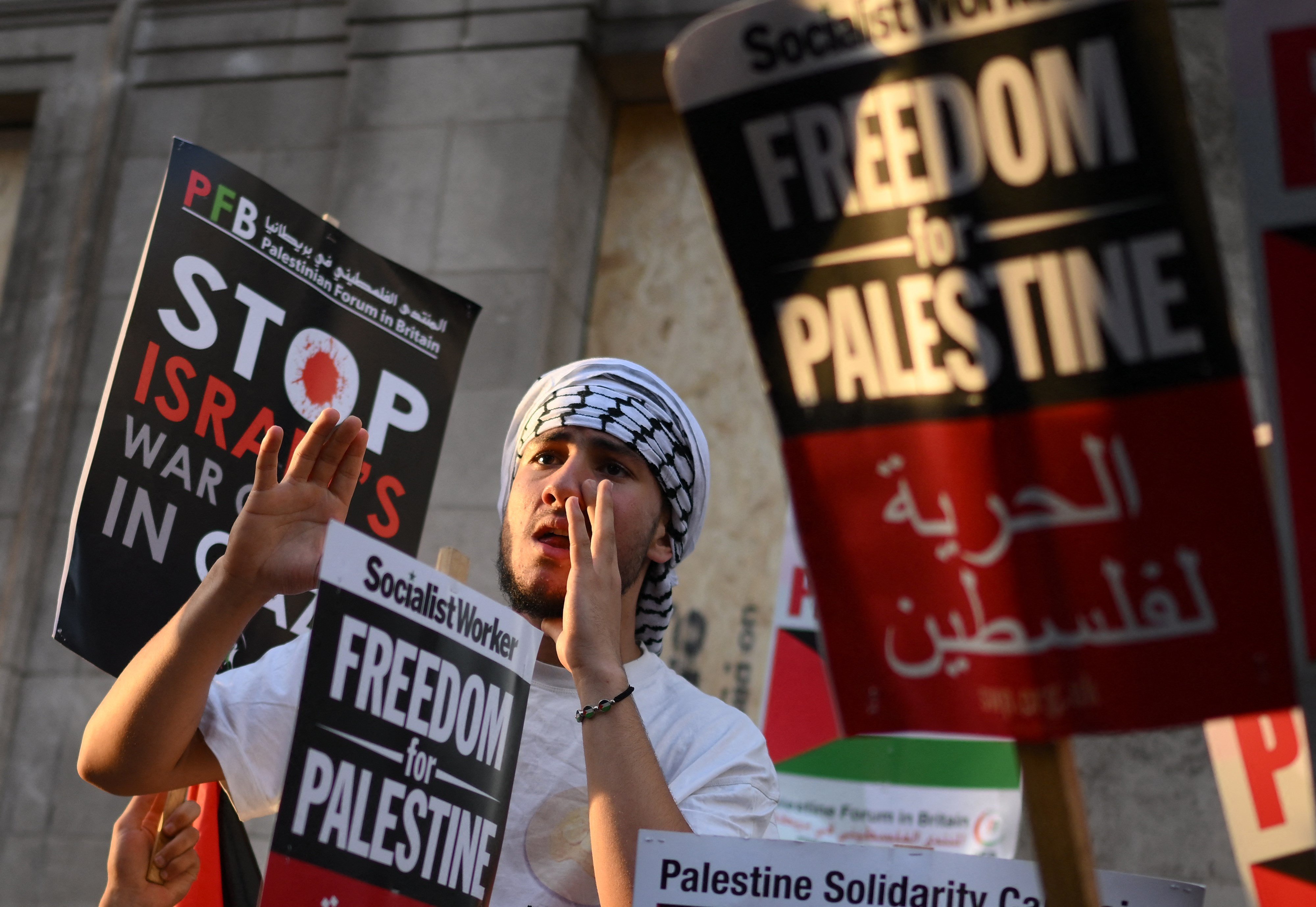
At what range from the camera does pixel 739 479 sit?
17.8 ft

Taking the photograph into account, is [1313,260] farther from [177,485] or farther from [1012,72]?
[177,485]

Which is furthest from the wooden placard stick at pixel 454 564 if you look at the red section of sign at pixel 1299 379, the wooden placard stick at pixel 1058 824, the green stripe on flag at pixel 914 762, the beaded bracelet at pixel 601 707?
the green stripe on flag at pixel 914 762

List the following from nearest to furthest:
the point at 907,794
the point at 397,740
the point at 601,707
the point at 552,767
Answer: the point at 397,740
the point at 601,707
the point at 552,767
the point at 907,794

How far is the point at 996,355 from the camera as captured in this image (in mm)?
1357

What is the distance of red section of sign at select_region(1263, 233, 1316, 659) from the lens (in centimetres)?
121

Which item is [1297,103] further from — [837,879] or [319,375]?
[319,375]

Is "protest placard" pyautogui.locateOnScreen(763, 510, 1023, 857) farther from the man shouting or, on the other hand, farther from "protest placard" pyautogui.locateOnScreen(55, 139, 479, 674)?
the man shouting

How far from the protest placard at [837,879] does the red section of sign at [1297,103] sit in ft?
2.68

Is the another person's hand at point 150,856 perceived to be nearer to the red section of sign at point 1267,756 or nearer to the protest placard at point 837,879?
the protest placard at point 837,879

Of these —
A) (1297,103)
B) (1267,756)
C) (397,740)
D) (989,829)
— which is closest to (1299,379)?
(1297,103)

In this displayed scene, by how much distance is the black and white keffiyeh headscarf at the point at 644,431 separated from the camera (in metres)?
2.36

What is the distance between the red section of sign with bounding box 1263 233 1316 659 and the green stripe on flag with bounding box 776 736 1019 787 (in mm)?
2855

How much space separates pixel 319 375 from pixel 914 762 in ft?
6.86

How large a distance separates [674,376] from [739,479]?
509 mm
